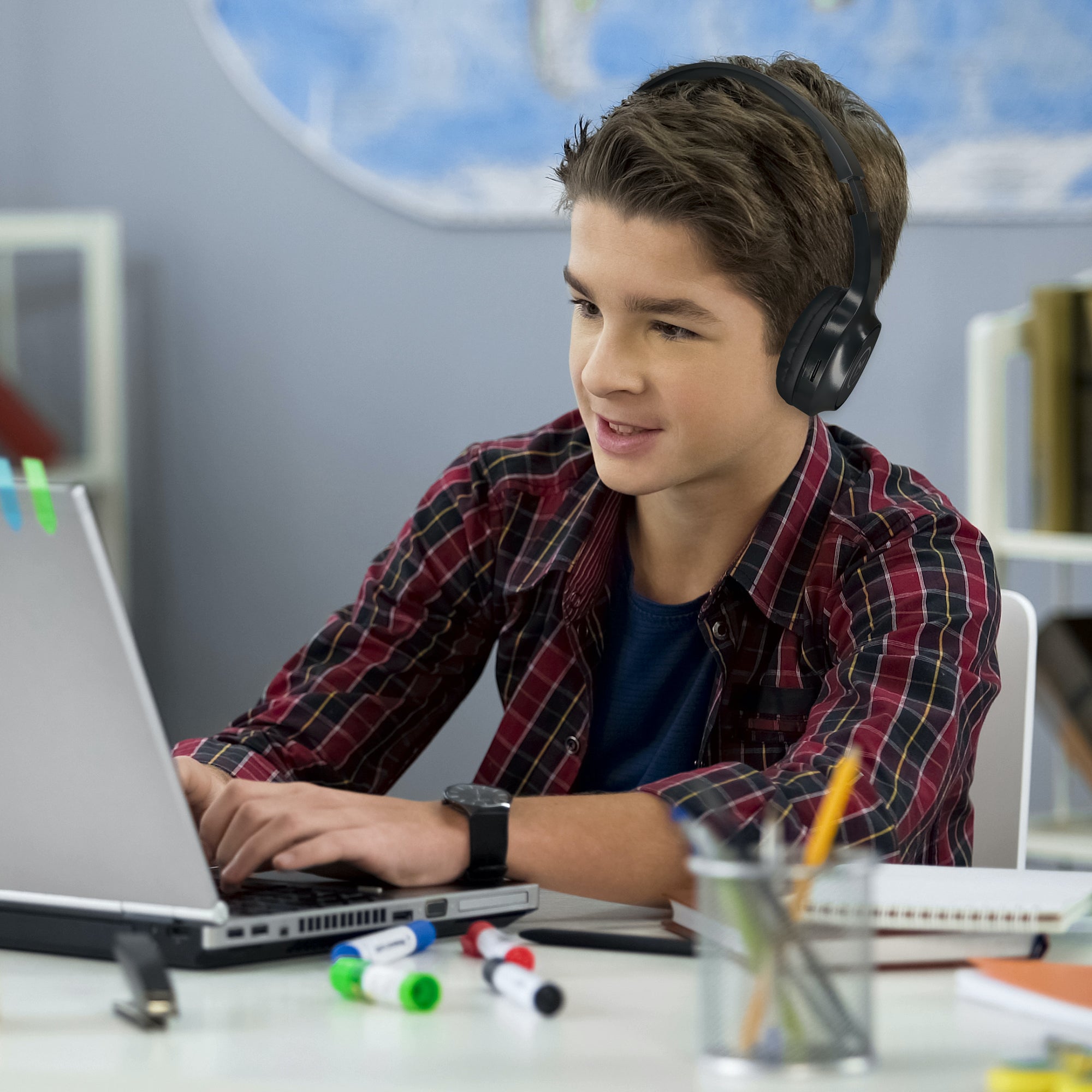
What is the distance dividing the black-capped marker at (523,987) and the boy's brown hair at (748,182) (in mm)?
563

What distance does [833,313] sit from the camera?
1082 millimetres

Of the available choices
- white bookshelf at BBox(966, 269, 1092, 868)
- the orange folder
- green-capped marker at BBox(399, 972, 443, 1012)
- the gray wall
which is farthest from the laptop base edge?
the gray wall

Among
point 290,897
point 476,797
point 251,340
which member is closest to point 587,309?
point 476,797

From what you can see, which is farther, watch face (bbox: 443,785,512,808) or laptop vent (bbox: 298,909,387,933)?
watch face (bbox: 443,785,512,808)

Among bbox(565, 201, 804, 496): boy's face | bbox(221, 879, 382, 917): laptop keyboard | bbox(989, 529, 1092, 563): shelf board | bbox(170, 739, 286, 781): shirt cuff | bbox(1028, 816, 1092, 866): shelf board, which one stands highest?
bbox(565, 201, 804, 496): boy's face

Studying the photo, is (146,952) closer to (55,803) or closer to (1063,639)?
(55,803)

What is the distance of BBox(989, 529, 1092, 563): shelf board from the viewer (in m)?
1.85

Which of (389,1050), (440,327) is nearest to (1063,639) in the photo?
(389,1050)

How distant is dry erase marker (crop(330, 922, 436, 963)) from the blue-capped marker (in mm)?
260

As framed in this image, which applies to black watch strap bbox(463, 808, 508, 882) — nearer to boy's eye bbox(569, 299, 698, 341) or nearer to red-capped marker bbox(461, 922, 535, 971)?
red-capped marker bbox(461, 922, 535, 971)

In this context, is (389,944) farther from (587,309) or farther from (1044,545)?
(1044,545)

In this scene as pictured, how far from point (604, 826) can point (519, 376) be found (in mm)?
1513

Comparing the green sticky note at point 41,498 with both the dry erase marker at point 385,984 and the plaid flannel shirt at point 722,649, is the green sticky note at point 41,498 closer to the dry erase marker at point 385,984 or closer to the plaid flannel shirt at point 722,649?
the dry erase marker at point 385,984

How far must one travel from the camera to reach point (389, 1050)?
0.63m
